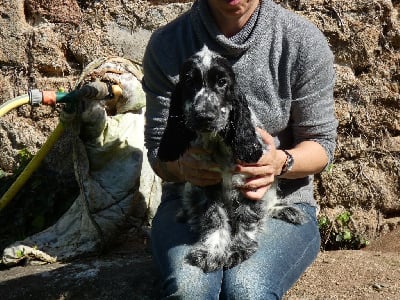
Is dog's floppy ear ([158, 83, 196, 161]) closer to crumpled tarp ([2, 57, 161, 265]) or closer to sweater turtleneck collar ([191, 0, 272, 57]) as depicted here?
sweater turtleneck collar ([191, 0, 272, 57])

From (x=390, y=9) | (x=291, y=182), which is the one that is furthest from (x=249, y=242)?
(x=390, y=9)

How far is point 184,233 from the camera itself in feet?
10.5

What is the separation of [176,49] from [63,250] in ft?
4.87

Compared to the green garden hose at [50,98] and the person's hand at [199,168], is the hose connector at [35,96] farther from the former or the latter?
the person's hand at [199,168]

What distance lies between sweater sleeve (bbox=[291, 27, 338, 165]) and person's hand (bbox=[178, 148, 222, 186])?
0.51m

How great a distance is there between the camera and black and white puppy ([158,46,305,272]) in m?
2.86

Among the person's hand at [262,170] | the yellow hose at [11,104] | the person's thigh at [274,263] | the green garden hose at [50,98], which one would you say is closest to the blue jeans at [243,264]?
the person's thigh at [274,263]

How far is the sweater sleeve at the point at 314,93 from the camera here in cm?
327

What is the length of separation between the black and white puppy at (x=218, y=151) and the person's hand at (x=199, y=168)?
31mm

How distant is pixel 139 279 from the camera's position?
12.1 ft

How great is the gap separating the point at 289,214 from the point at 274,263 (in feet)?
1.14

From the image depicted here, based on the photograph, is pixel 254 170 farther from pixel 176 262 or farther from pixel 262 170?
pixel 176 262

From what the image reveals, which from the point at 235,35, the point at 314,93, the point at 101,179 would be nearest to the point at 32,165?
the point at 101,179

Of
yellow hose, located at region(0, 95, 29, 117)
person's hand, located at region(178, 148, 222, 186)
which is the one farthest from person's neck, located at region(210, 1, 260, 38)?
yellow hose, located at region(0, 95, 29, 117)
